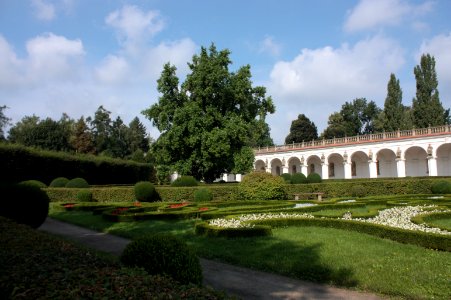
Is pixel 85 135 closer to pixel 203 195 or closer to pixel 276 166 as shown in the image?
pixel 276 166

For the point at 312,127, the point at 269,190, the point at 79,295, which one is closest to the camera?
the point at 79,295

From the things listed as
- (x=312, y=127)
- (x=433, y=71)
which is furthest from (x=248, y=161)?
(x=312, y=127)

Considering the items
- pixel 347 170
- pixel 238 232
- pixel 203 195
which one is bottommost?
pixel 238 232

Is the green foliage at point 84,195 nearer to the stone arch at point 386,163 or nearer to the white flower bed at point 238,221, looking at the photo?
the white flower bed at point 238,221

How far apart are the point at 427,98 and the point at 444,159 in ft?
29.4

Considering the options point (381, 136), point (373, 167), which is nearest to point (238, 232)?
point (373, 167)

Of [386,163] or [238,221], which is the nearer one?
[238,221]

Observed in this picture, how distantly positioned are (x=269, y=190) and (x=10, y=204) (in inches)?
502

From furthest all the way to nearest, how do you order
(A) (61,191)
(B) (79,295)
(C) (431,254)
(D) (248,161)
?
(D) (248,161) → (A) (61,191) → (C) (431,254) → (B) (79,295)

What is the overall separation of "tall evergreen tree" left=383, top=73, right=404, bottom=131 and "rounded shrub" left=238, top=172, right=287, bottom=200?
34.7 m

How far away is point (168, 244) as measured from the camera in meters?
5.21

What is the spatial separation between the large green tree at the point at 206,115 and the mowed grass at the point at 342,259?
737 inches

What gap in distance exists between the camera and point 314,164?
5516 centimetres

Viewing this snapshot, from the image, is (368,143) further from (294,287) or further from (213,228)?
(294,287)
